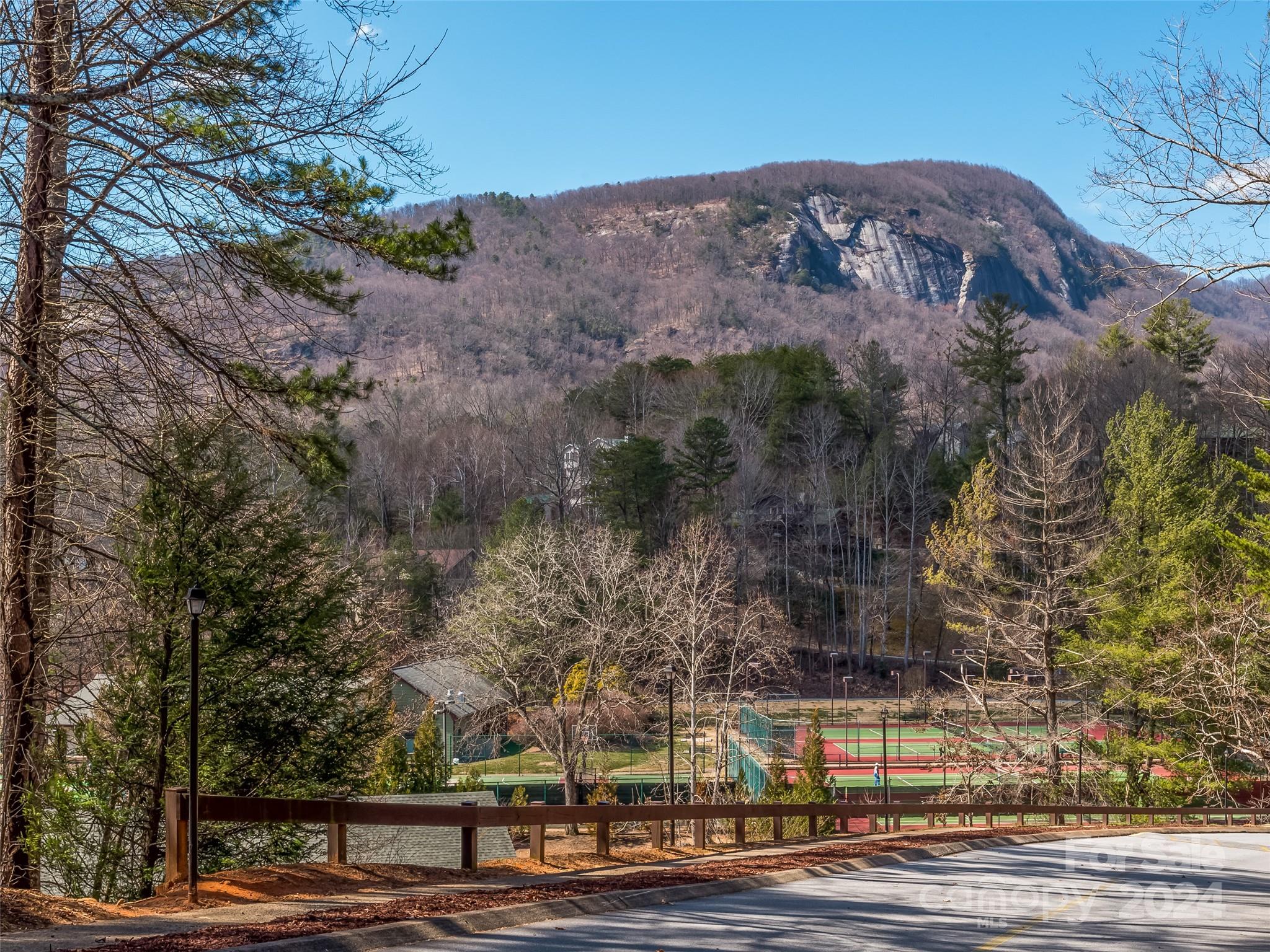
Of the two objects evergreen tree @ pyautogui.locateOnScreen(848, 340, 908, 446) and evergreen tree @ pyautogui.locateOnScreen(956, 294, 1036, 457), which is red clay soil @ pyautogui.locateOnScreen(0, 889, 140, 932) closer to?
evergreen tree @ pyautogui.locateOnScreen(956, 294, 1036, 457)

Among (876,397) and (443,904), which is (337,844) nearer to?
(443,904)

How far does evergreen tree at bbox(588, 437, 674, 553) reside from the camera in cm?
6362

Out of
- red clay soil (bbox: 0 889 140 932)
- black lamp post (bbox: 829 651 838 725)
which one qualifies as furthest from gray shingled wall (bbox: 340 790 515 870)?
black lamp post (bbox: 829 651 838 725)

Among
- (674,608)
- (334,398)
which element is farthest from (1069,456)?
(334,398)

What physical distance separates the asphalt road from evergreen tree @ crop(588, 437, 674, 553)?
50.0 m

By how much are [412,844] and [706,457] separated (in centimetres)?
5205

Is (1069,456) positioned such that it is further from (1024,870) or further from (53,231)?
(53,231)

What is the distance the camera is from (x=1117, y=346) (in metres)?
77.1

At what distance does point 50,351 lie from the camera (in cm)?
989

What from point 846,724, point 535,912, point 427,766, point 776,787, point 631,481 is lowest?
point 846,724

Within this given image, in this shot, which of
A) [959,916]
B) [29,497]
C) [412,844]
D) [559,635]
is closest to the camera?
[959,916]

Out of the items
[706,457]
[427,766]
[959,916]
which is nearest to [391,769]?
[427,766]

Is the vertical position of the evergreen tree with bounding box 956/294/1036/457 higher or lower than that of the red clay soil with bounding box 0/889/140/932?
higher

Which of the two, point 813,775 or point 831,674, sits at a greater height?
point 813,775
